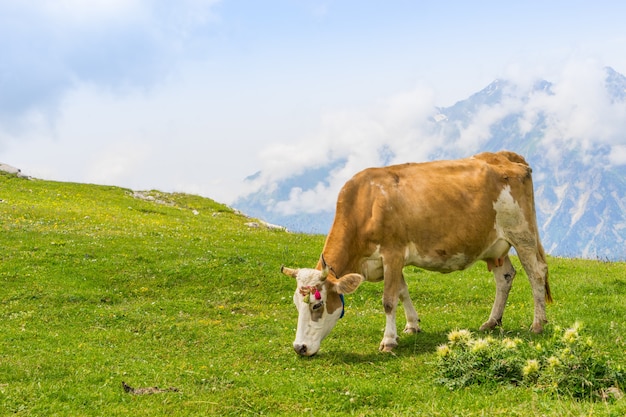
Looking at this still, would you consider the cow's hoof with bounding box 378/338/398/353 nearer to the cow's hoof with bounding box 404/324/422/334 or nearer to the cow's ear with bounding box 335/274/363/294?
the cow's hoof with bounding box 404/324/422/334

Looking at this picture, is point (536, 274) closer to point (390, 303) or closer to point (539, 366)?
point (390, 303)

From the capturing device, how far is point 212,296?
70.4 feet

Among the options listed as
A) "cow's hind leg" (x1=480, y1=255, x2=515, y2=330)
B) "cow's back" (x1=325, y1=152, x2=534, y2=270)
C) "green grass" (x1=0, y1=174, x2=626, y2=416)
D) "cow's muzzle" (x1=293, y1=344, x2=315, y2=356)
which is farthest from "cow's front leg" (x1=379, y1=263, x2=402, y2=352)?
"cow's hind leg" (x1=480, y1=255, x2=515, y2=330)

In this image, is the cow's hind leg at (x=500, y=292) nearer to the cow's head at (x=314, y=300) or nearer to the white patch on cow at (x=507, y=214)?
the white patch on cow at (x=507, y=214)

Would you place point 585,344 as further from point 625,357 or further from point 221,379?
point 221,379

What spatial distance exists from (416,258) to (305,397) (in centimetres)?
504

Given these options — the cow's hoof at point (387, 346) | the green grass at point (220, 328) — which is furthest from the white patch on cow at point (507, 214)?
the cow's hoof at point (387, 346)

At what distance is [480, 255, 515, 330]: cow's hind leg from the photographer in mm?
15672

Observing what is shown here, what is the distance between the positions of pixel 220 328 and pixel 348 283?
529 cm

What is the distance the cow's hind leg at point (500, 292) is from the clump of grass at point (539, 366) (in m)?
3.97

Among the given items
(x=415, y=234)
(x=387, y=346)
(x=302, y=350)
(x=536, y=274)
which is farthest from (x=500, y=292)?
(x=302, y=350)

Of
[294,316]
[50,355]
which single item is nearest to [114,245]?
[294,316]

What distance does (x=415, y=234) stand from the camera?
1444cm

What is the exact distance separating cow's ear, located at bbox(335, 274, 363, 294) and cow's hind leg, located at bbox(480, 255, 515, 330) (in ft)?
13.5
